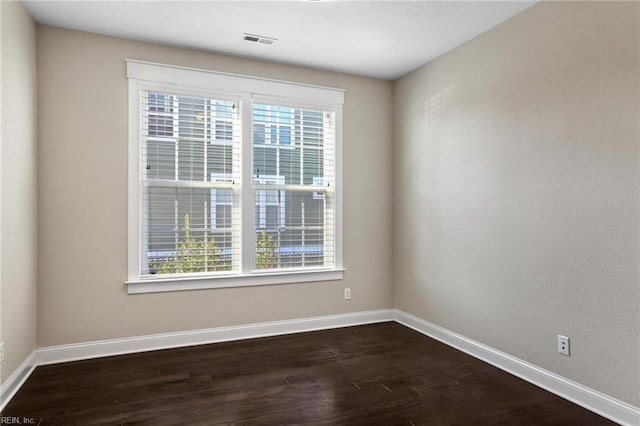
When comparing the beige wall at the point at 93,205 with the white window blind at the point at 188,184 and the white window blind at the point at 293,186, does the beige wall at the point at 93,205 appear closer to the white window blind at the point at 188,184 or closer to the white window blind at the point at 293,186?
the white window blind at the point at 188,184

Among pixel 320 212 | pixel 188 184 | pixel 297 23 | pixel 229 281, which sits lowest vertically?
pixel 229 281

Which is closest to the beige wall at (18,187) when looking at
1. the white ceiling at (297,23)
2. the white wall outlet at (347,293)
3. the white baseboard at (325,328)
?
the white baseboard at (325,328)

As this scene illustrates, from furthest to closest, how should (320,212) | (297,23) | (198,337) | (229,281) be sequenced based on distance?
(320,212), (229,281), (198,337), (297,23)

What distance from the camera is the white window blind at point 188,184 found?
3537mm

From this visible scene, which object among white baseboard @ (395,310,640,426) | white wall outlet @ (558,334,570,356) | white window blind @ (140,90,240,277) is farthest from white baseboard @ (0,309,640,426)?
white window blind @ (140,90,240,277)

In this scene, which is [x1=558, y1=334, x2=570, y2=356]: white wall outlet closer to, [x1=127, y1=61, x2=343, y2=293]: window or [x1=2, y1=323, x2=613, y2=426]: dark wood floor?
[x1=2, y1=323, x2=613, y2=426]: dark wood floor

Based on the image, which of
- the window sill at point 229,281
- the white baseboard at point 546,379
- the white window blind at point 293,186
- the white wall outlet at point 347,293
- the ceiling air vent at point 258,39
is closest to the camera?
the white baseboard at point 546,379

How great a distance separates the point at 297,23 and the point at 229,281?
2294mm

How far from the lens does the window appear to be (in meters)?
3.53

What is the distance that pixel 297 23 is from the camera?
314 cm

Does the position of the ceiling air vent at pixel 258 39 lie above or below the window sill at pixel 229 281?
above

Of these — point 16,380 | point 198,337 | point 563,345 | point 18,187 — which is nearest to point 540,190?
point 563,345

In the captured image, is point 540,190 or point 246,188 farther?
point 246,188

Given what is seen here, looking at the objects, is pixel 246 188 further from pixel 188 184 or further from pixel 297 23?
pixel 297 23
